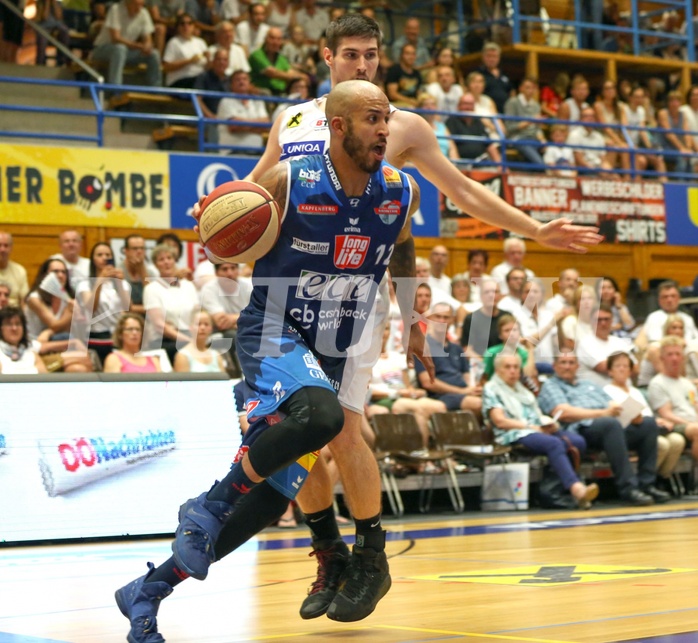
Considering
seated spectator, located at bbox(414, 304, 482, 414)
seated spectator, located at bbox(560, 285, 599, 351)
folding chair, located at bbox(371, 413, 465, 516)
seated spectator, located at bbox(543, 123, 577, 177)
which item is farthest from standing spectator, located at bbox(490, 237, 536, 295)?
seated spectator, located at bbox(543, 123, 577, 177)

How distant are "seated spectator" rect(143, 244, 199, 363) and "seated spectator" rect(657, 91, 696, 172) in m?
10.7

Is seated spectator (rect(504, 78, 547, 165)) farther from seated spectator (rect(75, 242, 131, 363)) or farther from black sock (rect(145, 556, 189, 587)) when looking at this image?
black sock (rect(145, 556, 189, 587))

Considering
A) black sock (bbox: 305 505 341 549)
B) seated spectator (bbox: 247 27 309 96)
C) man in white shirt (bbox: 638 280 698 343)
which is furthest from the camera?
seated spectator (bbox: 247 27 309 96)

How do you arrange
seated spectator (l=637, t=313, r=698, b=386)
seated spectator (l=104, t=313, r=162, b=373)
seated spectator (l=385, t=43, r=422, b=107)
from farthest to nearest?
seated spectator (l=385, t=43, r=422, b=107)
seated spectator (l=637, t=313, r=698, b=386)
seated spectator (l=104, t=313, r=162, b=373)

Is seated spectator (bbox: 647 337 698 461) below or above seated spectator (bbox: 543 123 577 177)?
below

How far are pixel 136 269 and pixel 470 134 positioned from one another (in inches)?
273

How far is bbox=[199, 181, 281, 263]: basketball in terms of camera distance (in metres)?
3.98

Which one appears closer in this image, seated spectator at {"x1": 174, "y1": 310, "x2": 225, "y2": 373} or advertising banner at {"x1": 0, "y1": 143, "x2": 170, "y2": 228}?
seated spectator at {"x1": 174, "y1": 310, "x2": 225, "y2": 373}

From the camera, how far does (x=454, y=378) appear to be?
12.0 meters

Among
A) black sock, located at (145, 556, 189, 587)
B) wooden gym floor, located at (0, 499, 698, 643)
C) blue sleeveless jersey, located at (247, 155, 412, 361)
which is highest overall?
blue sleeveless jersey, located at (247, 155, 412, 361)

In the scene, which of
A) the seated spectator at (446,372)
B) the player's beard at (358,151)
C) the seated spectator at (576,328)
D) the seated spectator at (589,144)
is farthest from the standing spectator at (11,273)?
the seated spectator at (589,144)

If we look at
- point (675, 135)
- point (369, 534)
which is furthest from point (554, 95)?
point (369, 534)

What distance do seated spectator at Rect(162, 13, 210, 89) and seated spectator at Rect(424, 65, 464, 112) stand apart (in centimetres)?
357

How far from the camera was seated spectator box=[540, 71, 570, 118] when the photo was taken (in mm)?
18703
